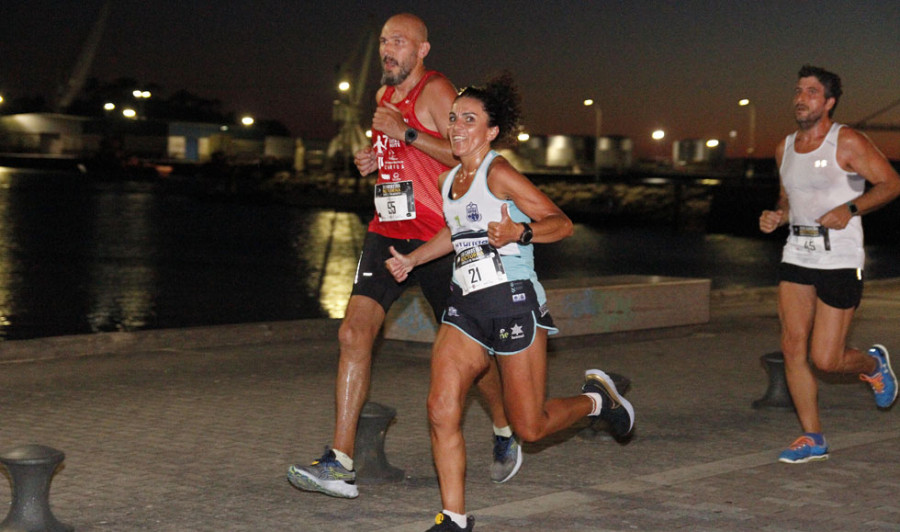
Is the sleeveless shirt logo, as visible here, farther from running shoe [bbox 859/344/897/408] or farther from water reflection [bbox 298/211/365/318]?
water reflection [bbox 298/211/365/318]

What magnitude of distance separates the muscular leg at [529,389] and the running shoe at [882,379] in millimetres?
2819

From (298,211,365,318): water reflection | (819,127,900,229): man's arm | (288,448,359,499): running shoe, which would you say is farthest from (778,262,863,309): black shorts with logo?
(298,211,365,318): water reflection

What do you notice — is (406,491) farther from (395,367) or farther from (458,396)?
(395,367)

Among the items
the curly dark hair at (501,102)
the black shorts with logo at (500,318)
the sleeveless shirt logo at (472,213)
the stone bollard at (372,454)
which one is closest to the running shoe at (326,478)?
the stone bollard at (372,454)

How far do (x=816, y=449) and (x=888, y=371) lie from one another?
1252 mm

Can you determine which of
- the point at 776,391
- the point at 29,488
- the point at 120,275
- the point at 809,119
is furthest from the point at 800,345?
the point at 120,275

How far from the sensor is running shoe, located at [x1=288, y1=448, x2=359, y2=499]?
5.64 m

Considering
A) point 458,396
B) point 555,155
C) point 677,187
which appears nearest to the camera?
point 458,396

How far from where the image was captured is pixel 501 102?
5488 millimetres

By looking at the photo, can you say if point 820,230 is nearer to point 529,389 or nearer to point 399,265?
point 529,389

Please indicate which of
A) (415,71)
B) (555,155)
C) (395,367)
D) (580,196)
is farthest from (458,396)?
(555,155)

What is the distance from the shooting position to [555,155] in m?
134

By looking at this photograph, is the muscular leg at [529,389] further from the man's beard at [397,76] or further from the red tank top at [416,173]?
the man's beard at [397,76]

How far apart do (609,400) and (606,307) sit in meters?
5.73
